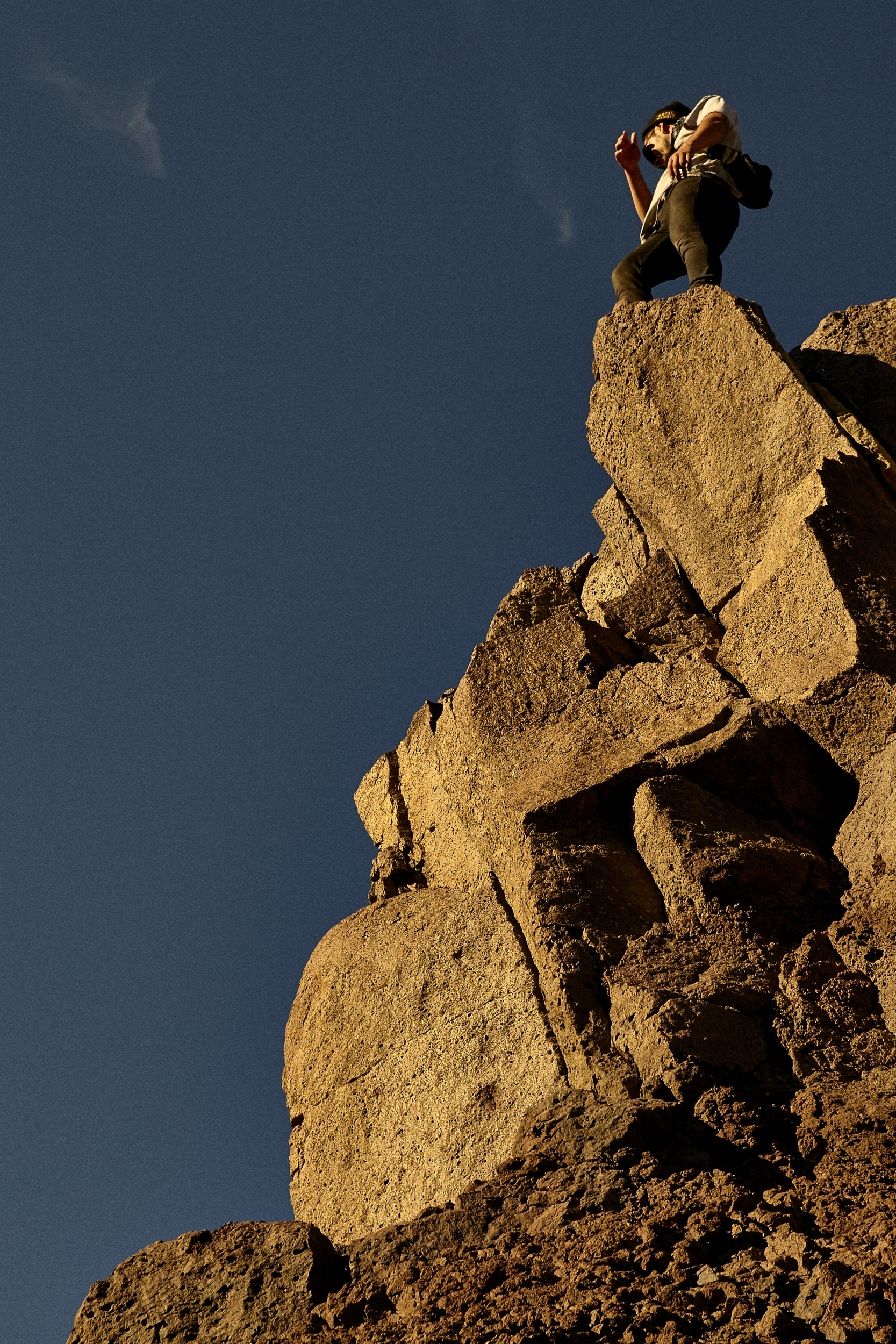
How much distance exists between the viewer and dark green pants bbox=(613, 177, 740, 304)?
7.96 meters

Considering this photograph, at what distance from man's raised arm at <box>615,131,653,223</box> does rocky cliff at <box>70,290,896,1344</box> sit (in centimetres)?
168

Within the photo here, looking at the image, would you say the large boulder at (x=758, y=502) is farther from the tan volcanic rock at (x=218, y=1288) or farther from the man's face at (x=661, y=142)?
the tan volcanic rock at (x=218, y=1288)

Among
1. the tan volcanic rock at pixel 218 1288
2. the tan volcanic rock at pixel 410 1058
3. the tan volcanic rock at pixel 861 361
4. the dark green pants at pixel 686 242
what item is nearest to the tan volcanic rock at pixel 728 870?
the tan volcanic rock at pixel 410 1058

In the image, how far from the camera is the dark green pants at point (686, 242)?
313 inches

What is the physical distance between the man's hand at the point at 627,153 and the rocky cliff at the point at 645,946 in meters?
1.77

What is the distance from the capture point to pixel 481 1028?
542cm

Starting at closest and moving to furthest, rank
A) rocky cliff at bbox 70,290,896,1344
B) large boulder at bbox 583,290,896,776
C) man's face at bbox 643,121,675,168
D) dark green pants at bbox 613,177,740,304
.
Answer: rocky cliff at bbox 70,290,896,1344
large boulder at bbox 583,290,896,776
dark green pants at bbox 613,177,740,304
man's face at bbox 643,121,675,168

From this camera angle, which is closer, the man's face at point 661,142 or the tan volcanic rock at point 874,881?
the tan volcanic rock at point 874,881

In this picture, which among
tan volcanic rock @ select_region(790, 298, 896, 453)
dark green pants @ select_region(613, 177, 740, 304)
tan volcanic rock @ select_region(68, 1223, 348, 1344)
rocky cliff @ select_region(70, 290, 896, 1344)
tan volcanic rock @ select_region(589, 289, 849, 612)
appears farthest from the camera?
dark green pants @ select_region(613, 177, 740, 304)

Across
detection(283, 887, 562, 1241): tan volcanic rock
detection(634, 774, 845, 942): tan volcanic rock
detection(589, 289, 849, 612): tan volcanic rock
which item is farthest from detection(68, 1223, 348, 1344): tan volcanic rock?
detection(589, 289, 849, 612): tan volcanic rock

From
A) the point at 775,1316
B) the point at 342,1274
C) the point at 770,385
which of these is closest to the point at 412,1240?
the point at 342,1274

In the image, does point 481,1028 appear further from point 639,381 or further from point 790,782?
point 639,381

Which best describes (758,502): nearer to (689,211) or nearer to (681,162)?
(689,211)

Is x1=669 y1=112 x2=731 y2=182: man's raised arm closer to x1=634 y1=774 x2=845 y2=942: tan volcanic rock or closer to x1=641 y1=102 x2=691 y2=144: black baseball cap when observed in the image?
x1=641 y1=102 x2=691 y2=144: black baseball cap
